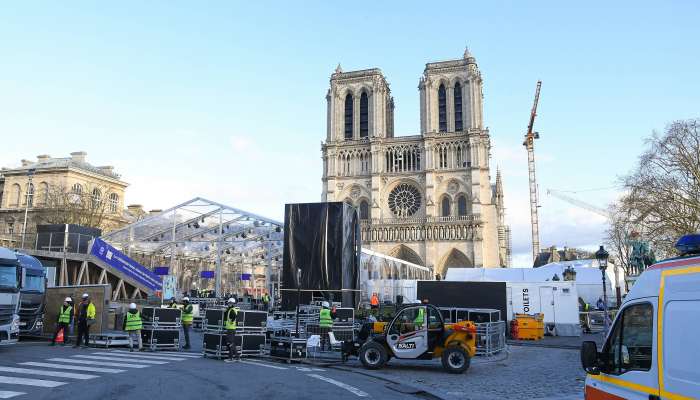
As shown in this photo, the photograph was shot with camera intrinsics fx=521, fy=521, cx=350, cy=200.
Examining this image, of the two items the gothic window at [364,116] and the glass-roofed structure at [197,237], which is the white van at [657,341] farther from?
the gothic window at [364,116]

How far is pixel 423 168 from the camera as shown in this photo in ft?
209

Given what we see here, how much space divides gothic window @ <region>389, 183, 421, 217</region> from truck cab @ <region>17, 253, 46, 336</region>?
50.1 m

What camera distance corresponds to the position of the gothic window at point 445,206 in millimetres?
63000

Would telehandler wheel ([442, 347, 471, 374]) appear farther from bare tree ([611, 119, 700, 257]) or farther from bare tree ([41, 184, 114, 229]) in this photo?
bare tree ([41, 184, 114, 229])

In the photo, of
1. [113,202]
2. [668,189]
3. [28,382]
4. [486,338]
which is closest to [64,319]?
[28,382]

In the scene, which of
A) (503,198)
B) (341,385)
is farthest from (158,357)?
(503,198)

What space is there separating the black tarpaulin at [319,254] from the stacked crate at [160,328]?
7.07 meters

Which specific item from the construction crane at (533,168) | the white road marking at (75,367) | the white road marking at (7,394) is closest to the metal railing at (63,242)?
the white road marking at (75,367)

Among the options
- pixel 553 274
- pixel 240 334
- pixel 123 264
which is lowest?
pixel 240 334

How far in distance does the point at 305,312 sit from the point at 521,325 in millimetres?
9091

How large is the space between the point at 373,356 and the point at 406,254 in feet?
167

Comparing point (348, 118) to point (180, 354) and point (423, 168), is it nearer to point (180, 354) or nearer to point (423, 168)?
point (423, 168)

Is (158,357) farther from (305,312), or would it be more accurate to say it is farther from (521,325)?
(521,325)

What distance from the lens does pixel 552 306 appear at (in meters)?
23.8
